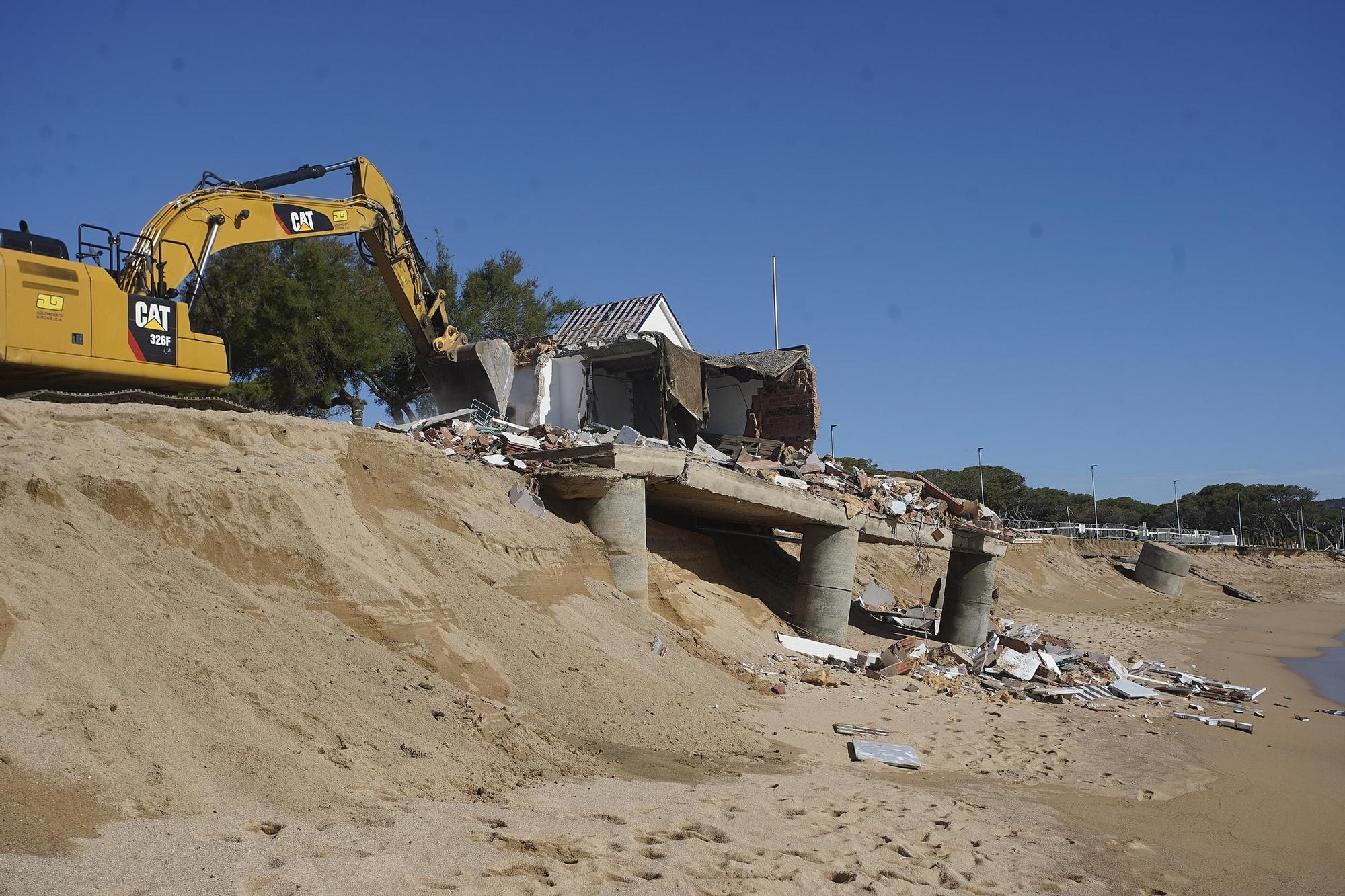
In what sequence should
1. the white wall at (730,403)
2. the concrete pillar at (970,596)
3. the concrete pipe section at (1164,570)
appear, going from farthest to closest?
the concrete pipe section at (1164,570)
the white wall at (730,403)
the concrete pillar at (970,596)

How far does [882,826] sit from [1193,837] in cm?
277

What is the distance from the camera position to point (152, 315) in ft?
33.3

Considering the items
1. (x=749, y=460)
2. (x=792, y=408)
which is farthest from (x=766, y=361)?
(x=749, y=460)

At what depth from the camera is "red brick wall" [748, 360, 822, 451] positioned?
67.1 ft

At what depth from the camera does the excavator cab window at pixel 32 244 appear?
369 inches

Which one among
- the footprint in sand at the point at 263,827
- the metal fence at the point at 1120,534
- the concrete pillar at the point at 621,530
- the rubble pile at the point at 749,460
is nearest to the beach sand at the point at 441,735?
the footprint in sand at the point at 263,827

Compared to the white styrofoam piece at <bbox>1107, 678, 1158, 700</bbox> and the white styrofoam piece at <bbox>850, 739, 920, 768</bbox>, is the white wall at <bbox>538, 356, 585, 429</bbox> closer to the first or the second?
the white styrofoam piece at <bbox>1107, 678, 1158, 700</bbox>

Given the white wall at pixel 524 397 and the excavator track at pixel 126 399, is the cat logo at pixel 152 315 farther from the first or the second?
the white wall at pixel 524 397

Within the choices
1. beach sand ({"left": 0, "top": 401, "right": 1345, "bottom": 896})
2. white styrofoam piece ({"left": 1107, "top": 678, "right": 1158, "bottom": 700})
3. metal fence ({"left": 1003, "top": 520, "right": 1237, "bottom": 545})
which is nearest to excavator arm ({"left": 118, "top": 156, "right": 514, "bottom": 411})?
beach sand ({"left": 0, "top": 401, "right": 1345, "bottom": 896})

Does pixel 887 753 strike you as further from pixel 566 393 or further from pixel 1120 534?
pixel 1120 534

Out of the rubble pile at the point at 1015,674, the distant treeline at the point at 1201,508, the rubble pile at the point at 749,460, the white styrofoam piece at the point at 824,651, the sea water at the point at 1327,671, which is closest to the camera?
the rubble pile at the point at 749,460

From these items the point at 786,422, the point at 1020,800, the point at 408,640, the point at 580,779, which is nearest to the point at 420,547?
the point at 408,640

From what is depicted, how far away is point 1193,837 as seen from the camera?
7.60 m

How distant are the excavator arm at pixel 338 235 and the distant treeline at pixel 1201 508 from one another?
67786 millimetres
